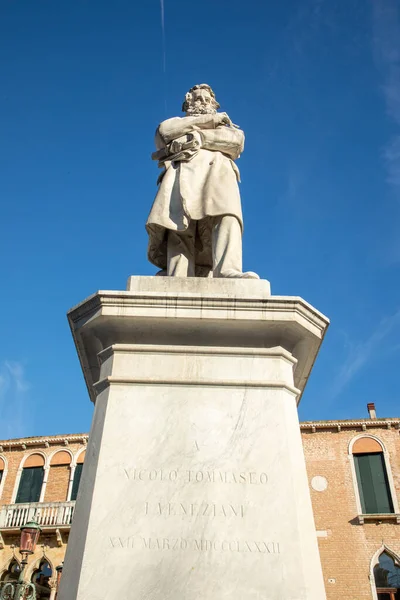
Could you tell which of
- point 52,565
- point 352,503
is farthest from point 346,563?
point 52,565

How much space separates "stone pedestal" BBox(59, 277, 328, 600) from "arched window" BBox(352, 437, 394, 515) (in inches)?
842

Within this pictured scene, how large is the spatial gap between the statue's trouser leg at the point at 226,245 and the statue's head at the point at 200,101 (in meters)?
1.45

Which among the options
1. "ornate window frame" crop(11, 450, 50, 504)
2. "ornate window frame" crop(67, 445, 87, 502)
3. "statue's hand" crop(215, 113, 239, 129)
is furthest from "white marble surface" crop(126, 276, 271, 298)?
"ornate window frame" crop(11, 450, 50, 504)

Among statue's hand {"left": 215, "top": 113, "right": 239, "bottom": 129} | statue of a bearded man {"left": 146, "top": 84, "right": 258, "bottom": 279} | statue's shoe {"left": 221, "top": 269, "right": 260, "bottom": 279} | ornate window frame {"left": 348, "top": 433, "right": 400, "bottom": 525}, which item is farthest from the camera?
ornate window frame {"left": 348, "top": 433, "right": 400, "bottom": 525}

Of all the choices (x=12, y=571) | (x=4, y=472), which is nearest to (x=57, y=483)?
(x=4, y=472)

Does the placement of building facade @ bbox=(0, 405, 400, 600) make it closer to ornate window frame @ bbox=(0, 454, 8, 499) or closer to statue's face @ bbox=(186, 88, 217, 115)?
ornate window frame @ bbox=(0, 454, 8, 499)

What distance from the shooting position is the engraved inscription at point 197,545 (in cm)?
285

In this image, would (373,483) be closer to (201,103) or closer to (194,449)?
(201,103)

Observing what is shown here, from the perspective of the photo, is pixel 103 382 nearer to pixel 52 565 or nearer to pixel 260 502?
pixel 260 502

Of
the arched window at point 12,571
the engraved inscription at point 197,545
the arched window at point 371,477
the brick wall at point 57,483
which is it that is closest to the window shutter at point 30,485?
the brick wall at point 57,483

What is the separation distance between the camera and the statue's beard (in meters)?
5.39

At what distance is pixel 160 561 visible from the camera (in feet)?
9.25

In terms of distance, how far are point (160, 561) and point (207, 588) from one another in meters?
0.27

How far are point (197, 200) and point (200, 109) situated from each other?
4.32ft
